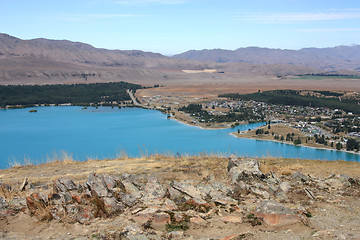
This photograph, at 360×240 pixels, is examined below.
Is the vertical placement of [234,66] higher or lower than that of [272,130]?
higher

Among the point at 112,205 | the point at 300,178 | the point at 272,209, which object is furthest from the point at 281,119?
the point at 112,205

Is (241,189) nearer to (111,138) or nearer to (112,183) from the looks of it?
(112,183)

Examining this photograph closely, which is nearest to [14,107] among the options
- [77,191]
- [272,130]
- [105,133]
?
[105,133]

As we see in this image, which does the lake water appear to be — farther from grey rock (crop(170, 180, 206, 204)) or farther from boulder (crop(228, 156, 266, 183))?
grey rock (crop(170, 180, 206, 204))

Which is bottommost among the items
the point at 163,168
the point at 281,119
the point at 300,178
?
the point at 281,119

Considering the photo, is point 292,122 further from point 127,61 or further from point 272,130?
point 127,61

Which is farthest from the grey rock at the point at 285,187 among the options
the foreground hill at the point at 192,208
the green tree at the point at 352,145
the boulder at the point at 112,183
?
the green tree at the point at 352,145

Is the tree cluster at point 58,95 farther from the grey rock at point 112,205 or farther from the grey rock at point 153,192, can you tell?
the grey rock at point 112,205
